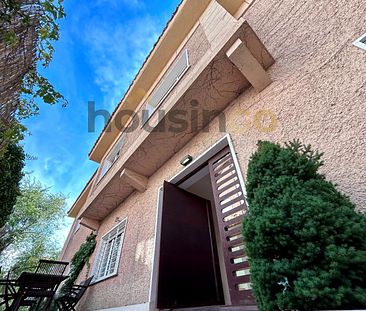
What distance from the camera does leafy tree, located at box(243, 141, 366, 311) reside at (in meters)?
1.16

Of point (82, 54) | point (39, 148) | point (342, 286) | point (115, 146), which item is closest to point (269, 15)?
point (342, 286)

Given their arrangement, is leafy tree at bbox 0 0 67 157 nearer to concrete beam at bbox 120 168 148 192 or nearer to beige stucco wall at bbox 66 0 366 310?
concrete beam at bbox 120 168 148 192

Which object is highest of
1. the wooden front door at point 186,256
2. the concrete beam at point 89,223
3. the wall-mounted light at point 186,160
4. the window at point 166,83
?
the window at point 166,83

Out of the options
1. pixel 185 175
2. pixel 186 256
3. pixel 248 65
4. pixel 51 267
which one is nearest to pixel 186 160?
pixel 185 175

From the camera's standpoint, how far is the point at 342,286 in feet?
3.75

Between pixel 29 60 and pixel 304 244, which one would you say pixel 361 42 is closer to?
pixel 304 244

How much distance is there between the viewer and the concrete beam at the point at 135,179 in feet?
18.5

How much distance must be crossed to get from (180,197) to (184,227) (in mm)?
679

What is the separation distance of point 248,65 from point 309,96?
1.01 metres

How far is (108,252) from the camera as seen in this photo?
22.5 feet

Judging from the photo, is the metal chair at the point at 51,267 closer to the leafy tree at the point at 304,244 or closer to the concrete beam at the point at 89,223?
the concrete beam at the point at 89,223

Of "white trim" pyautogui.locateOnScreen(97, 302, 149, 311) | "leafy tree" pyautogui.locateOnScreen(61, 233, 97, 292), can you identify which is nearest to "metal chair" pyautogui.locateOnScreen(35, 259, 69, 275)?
"leafy tree" pyautogui.locateOnScreen(61, 233, 97, 292)

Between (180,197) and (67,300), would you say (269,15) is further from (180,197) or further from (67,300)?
(67,300)

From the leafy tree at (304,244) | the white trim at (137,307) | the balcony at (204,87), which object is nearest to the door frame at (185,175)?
the white trim at (137,307)
